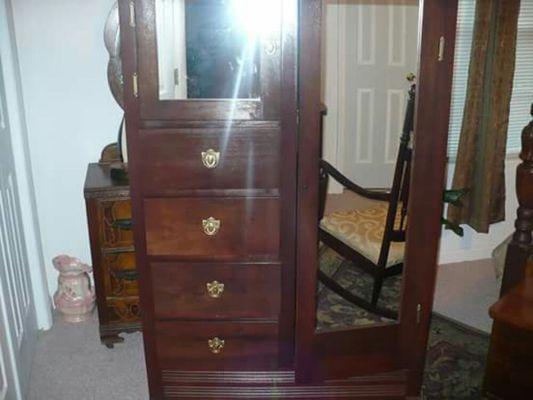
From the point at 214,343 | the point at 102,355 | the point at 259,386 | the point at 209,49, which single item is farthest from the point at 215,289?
the point at 102,355

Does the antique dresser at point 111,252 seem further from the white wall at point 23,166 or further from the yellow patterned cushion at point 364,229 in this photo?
the yellow patterned cushion at point 364,229

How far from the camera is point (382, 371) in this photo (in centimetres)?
195

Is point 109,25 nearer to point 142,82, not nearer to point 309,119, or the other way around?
point 142,82

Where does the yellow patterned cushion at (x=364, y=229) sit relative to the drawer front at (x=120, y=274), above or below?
above

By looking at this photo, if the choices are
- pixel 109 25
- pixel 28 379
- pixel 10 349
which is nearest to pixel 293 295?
pixel 10 349

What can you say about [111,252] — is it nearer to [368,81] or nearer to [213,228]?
[213,228]

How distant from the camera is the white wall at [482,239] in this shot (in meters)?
3.08

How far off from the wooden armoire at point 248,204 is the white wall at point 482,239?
1.26 metres

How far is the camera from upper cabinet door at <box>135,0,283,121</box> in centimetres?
157

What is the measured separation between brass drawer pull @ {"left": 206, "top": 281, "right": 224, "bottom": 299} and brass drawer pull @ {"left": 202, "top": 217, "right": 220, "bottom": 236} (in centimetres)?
17

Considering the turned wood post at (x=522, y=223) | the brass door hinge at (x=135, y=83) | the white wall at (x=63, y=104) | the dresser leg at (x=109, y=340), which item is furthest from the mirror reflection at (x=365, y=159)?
the white wall at (x=63, y=104)

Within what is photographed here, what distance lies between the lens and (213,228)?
1734mm

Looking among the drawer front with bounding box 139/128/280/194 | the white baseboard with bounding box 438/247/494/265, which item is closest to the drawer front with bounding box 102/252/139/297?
the drawer front with bounding box 139/128/280/194

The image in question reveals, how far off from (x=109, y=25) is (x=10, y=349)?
129 centimetres
